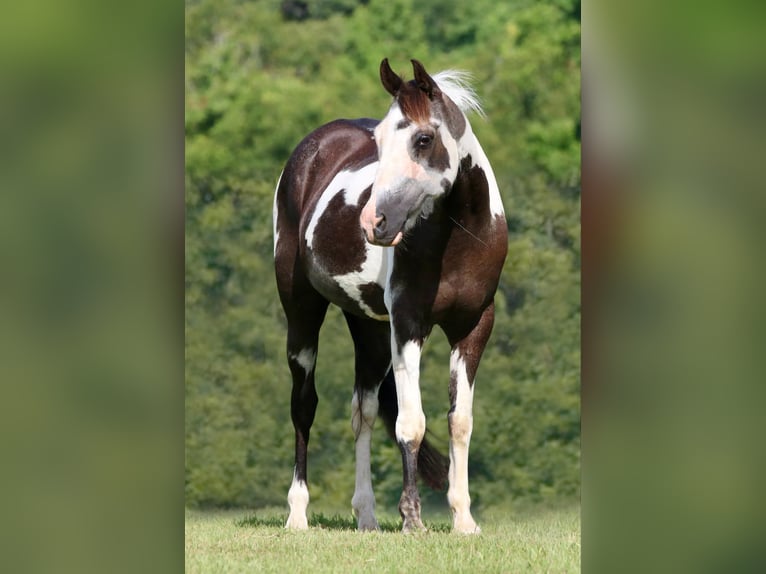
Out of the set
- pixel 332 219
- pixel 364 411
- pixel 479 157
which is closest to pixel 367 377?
pixel 364 411

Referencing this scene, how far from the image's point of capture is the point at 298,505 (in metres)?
6.10

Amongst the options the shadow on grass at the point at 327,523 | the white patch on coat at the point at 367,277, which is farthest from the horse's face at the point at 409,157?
the shadow on grass at the point at 327,523

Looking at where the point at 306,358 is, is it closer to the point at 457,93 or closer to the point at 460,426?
the point at 460,426

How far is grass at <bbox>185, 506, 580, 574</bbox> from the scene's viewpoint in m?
4.33

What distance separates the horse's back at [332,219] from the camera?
588 centimetres

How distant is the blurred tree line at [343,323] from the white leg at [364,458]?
412cm

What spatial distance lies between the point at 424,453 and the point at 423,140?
2.24 m

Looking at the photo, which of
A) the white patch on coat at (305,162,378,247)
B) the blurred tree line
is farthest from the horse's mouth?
the blurred tree line

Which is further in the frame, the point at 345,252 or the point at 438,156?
the point at 345,252
